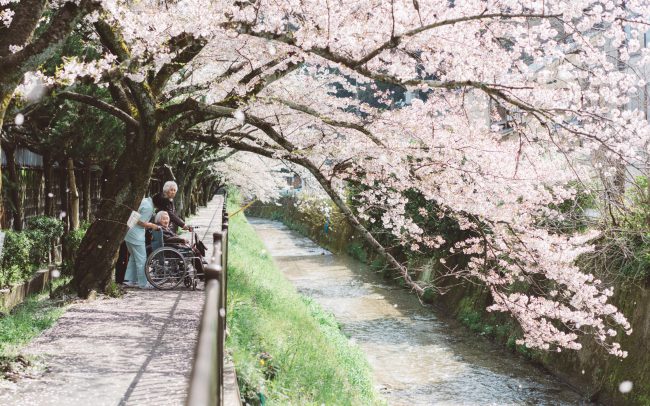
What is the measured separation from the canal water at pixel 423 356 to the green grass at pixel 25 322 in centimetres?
646

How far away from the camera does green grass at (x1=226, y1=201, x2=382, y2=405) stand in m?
7.01

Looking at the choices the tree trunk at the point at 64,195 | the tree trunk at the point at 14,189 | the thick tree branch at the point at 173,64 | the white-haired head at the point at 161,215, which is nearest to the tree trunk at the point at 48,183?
the tree trunk at the point at 64,195

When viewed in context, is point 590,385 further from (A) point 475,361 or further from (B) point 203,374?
(B) point 203,374

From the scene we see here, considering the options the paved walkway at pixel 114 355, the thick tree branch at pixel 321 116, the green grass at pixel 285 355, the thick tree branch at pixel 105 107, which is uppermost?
the thick tree branch at pixel 105 107

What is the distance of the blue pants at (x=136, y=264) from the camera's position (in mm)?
10766

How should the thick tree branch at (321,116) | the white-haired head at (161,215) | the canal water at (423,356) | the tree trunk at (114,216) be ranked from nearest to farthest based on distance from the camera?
the thick tree branch at (321,116)
the tree trunk at (114,216)
the white-haired head at (161,215)
the canal water at (423,356)

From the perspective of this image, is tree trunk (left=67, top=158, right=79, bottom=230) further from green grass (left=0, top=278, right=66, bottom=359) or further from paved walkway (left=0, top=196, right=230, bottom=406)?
paved walkway (left=0, top=196, right=230, bottom=406)

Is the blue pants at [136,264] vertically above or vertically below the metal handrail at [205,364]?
below

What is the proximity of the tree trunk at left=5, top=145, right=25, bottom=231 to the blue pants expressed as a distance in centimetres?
268

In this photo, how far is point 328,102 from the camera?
14.2 meters

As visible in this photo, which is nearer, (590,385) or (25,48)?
(25,48)

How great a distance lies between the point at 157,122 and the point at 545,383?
9567 mm

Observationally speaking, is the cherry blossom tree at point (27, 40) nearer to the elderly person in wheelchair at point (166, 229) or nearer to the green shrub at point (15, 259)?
the green shrub at point (15, 259)

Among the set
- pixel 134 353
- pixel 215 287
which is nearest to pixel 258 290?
pixel 134 353
